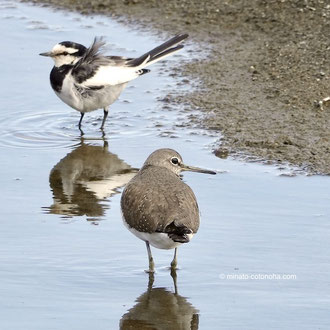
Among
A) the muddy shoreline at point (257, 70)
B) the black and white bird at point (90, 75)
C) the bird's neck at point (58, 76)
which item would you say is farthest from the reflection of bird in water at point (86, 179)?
the muddy shoreline at point (257, 70)

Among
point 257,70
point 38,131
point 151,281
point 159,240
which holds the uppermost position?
point 159,240

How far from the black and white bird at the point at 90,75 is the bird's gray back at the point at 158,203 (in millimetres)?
3161

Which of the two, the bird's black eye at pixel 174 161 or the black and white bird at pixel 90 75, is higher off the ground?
the bird's black eye at pixel 174 161

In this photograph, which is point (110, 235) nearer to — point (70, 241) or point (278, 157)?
point (70, 241)

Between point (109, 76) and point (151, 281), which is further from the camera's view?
point (109, 76)

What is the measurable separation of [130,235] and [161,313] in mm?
1211

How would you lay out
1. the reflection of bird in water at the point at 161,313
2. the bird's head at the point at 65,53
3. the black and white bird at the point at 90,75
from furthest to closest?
the bird's head at the point at 65,53 < the black and white bird at the point at 90,75 < the reflection of bird in water at the point at 161,313

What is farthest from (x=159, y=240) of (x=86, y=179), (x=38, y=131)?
(x=38, y=131)

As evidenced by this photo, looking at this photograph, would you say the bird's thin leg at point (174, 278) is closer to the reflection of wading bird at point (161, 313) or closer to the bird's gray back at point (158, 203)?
the reflection of wading bird at point (161, 313)

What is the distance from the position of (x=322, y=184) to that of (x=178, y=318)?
8.12 ft

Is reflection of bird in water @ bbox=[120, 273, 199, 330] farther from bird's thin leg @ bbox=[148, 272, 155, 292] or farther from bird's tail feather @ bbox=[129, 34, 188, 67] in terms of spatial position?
bird's tail feather @ bbox=[129, 34, 188, 67]

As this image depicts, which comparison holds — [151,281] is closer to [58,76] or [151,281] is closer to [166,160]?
[166,160]

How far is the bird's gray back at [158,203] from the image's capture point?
6332mm

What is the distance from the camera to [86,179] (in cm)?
870
